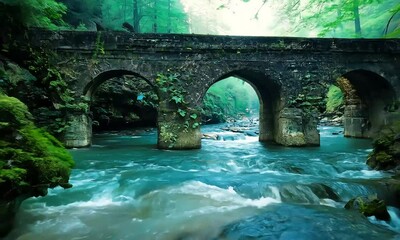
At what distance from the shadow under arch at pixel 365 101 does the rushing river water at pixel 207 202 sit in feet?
19.2

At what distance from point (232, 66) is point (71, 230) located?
9.42 metres

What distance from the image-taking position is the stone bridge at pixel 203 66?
1184cm

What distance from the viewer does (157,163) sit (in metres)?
9.91

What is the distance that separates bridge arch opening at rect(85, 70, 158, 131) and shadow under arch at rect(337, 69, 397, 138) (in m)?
11.8

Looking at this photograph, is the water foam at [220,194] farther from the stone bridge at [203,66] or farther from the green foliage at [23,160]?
the stone bridge at [203,66]

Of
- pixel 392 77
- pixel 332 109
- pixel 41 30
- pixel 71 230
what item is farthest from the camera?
pixel 332 109

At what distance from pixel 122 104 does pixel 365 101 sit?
1486cm

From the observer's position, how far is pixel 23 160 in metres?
3.68

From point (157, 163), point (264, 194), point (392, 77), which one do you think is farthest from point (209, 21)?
point (264, 194)

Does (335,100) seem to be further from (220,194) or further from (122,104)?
(220,194)

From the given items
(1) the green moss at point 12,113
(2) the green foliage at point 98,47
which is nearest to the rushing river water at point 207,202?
(1) the green moss at point 12,113

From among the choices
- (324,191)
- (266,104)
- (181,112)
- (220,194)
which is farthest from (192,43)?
(324,191)

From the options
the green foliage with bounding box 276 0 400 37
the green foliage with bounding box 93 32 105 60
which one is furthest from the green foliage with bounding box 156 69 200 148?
the green foliage with bounding box 276 0 400 37

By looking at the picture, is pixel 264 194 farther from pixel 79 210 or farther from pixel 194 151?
pixel 194 151
